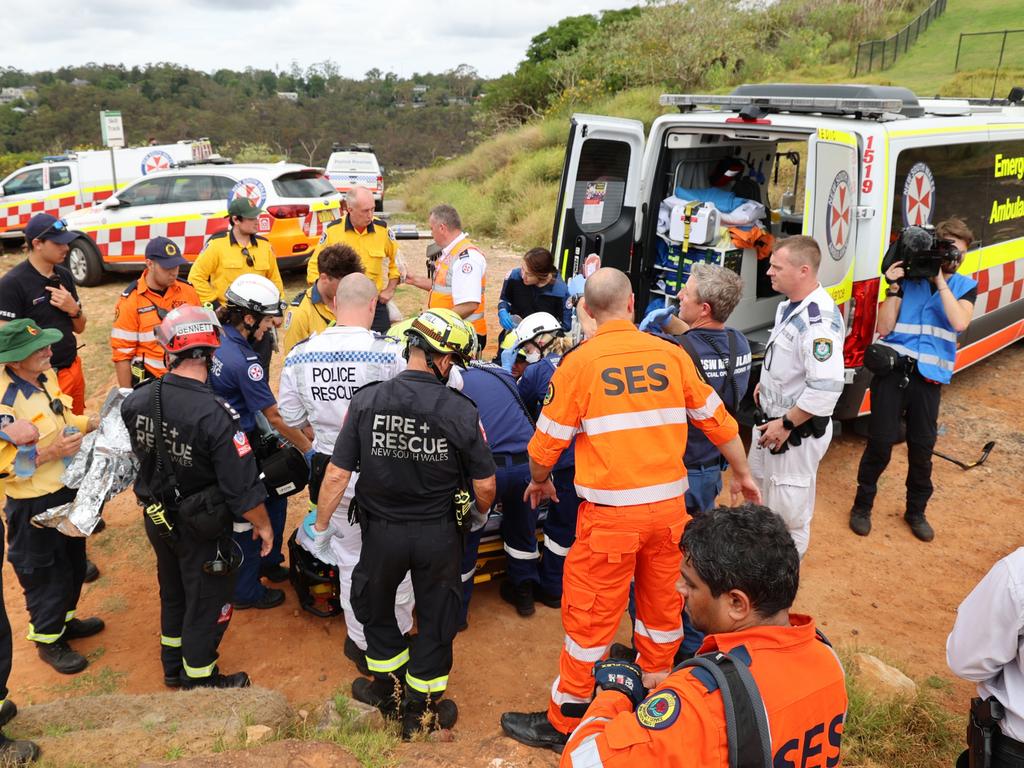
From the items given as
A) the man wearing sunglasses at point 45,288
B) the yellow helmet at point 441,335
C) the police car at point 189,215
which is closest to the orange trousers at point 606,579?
the yellow helmet at point 441,335

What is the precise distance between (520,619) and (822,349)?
2.04 meters

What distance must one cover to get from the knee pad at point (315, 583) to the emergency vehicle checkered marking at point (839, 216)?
3.41 meters

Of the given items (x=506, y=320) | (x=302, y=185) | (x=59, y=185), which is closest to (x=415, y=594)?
(x=506, y=320)

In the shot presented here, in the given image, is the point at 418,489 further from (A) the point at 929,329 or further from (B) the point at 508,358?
(A) the point at 929,329

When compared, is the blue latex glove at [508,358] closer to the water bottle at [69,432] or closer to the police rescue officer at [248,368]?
the police rescue officer at [248,368]

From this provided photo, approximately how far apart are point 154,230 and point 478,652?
8.04m

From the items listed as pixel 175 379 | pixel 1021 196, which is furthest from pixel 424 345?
pixel 1021 196

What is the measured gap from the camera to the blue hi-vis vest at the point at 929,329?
4.38m

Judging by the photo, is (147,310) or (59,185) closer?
(147,310)

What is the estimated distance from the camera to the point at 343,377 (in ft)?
11.0

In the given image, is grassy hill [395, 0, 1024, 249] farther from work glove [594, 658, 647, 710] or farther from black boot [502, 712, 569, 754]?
work glove [594, 658, 647, 710]

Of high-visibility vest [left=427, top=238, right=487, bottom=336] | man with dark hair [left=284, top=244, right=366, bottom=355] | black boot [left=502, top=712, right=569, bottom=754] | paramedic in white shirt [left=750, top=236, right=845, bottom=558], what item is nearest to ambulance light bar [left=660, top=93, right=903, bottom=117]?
paramedic in white shirt [left=750, top=236, right=845, bottom=558]

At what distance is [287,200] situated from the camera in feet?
32.1

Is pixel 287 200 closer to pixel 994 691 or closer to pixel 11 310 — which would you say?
pixel 11 310
